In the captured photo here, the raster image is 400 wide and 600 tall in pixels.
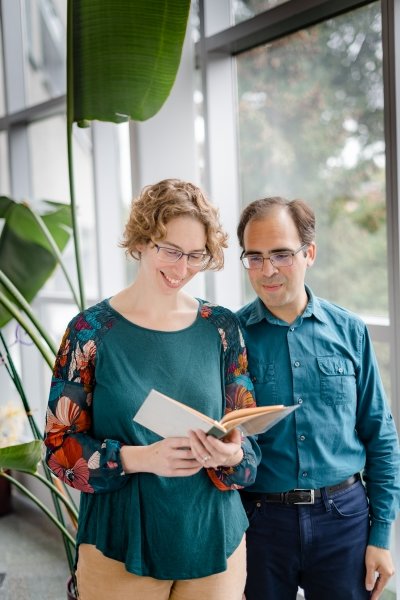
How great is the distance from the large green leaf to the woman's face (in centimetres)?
57

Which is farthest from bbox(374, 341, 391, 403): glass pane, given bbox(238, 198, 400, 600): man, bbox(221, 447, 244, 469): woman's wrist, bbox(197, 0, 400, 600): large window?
bbox(221, 447, 244, 469): woman's wrist

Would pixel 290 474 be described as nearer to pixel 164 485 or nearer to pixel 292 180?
pixel 164 485

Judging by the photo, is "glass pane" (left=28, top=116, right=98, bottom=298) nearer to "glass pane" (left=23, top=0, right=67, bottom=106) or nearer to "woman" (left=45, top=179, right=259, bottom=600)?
"glass pane" (left=23, top=0, right=67, bottom=106)

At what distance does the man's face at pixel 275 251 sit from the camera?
4.75 feet

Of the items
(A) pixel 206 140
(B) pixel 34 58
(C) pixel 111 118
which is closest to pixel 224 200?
(A) pixel 206 140

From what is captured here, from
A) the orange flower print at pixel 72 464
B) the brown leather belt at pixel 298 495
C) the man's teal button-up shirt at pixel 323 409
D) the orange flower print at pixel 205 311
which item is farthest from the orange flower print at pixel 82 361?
the brown leather belt at pixel 298 495

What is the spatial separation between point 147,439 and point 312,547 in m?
0.47

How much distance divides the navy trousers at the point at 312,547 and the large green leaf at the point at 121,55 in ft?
3.62

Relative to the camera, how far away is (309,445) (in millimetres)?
1453

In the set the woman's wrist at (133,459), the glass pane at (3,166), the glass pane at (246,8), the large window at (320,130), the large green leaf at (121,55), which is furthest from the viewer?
the glass pane at (3,166)

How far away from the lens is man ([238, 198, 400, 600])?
144 centimetres

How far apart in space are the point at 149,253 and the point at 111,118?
0.60 meters

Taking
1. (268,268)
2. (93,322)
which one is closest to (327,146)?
(268,268)

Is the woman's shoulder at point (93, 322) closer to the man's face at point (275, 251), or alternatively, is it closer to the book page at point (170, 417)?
the book page at point (170, 417)
